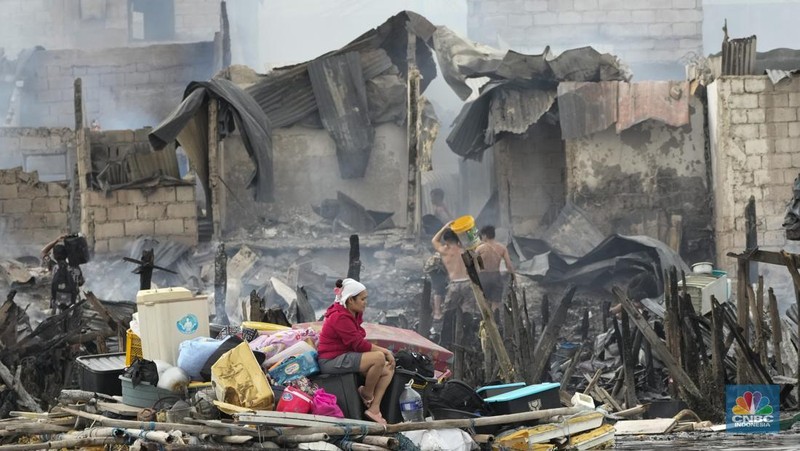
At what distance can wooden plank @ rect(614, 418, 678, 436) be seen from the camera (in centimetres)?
1227

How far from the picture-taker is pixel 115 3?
41.7 m

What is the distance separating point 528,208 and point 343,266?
2876 millimetres

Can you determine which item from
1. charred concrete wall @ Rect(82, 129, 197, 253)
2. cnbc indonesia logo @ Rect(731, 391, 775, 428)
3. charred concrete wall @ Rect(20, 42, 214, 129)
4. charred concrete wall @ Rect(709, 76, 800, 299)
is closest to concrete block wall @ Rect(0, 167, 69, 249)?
charred concrete wall @ Rect(82, 129, 197, 253)

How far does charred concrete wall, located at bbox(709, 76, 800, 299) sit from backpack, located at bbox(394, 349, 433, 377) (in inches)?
480

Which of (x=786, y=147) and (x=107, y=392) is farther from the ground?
(x=786, y=147)

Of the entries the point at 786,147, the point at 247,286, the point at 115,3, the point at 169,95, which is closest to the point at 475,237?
the point at 247,286

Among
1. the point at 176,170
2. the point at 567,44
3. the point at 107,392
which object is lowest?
the point at 107,392

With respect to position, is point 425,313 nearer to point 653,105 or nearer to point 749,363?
point 653,105

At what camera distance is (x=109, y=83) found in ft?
118

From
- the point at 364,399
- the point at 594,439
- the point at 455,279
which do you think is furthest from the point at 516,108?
the point at 364,399

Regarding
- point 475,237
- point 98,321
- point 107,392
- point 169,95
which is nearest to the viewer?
point 107,392

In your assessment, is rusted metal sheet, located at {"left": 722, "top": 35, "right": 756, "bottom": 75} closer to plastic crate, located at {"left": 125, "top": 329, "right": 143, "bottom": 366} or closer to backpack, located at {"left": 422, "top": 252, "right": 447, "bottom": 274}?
backpack, located at {"left": 422, "top": 252, "right": 447, "bottom": 274}

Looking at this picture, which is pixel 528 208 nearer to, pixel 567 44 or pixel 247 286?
pixel 247 286

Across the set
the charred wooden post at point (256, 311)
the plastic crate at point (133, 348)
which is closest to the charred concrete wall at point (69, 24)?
the charred wooden post at point (256, 311)
